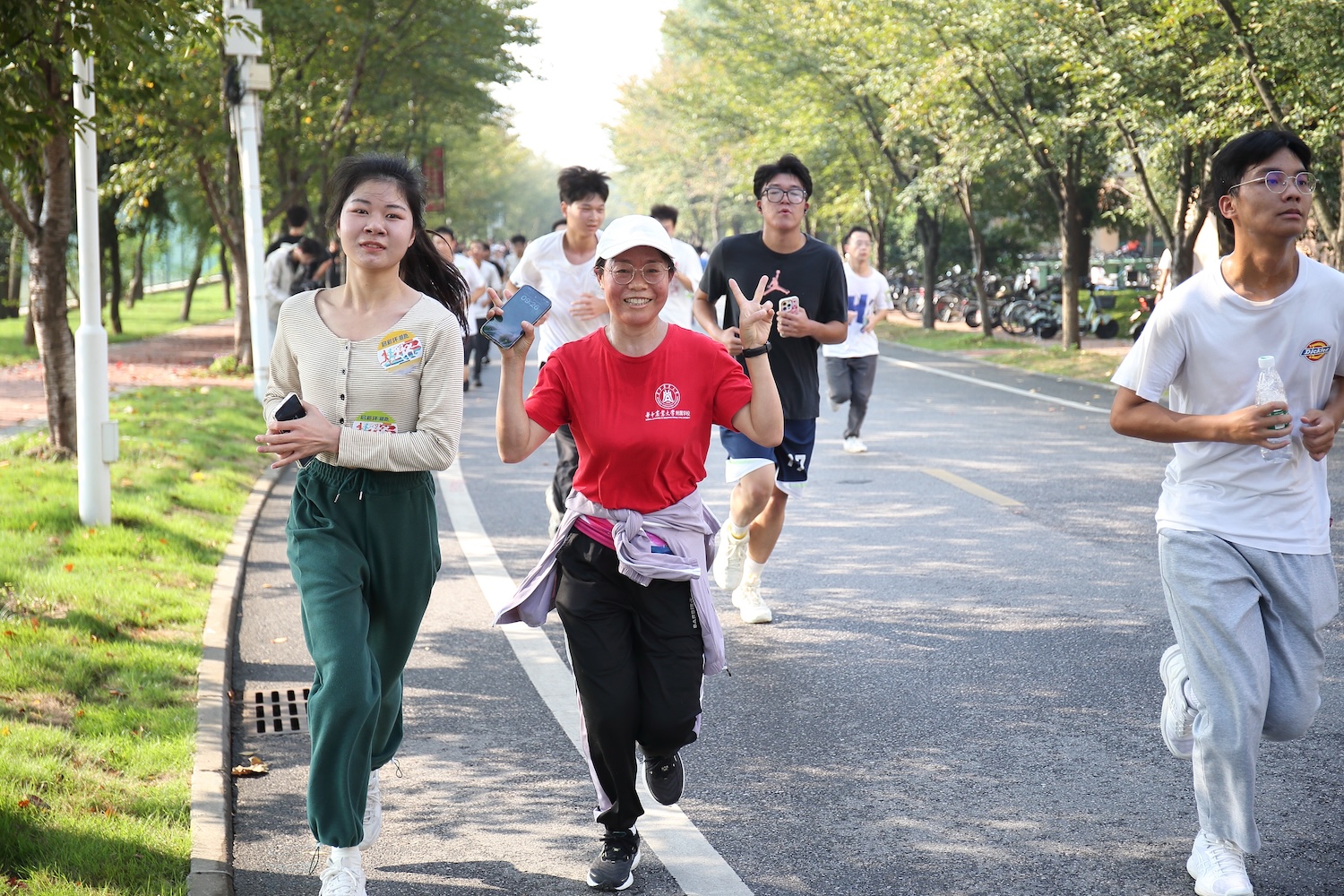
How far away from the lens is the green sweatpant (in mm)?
3615

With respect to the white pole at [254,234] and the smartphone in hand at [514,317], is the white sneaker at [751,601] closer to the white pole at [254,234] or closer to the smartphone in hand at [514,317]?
the smartphone in hand at [514,317]

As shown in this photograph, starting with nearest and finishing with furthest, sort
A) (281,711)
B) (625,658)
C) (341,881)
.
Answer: (341,881)
(625,658)
(281,711)

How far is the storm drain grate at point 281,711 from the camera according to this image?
5353 millimetres

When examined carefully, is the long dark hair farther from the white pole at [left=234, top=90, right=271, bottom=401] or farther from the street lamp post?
the white pole at [left=234, top=90, right=271, bottom=401]

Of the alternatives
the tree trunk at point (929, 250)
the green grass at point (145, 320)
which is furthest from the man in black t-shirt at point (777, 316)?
the tree trunk at point (929, 250)

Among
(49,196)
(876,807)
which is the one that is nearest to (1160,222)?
(49,196)

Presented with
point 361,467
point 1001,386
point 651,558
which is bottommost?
point 1001,386

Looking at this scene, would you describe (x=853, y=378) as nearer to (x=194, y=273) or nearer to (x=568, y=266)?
(x=568, y=266)

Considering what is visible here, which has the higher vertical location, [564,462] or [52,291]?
[52,291]

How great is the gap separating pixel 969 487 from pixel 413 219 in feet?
24.1

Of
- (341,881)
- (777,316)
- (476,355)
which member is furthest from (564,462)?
(476,355)

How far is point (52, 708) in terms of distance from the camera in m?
5.26

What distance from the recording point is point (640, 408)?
3.85 meters

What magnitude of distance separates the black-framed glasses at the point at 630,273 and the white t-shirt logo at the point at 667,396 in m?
0.28
